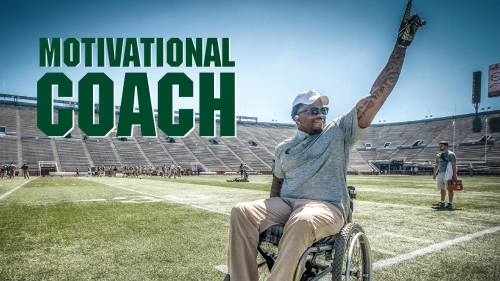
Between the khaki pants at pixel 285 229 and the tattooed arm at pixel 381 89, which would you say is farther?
the tattooed arm at pixel 381 89

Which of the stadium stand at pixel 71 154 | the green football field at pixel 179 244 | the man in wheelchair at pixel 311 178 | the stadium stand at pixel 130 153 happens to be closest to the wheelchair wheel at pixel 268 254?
the man in wheelchair at pixel 311 178

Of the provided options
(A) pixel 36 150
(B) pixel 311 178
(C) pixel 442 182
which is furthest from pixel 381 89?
(A) pixel 36 150

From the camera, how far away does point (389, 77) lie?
3.34 metres

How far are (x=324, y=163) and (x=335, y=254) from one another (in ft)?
2.92

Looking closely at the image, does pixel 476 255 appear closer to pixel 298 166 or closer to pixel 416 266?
pixel 416 266

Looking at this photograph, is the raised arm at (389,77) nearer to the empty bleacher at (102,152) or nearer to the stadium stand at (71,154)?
the stadium stand at (71,154)

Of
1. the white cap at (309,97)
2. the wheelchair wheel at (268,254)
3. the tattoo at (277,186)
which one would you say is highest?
the white cap at (309,97)

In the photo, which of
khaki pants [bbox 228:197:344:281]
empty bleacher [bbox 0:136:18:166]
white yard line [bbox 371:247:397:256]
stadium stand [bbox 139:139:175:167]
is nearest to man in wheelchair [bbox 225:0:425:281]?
khaki pants [bbox 228:197:344:281]

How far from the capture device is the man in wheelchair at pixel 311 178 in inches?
110

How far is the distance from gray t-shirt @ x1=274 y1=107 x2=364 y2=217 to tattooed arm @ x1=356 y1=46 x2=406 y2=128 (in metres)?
0.08

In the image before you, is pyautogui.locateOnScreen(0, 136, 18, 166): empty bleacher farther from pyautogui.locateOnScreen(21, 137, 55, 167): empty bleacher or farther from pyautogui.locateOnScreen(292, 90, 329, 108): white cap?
pyautogui.locateOnScreen(292, 90, 329, 108): white cap

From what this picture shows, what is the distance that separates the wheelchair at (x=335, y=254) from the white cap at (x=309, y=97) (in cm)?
100

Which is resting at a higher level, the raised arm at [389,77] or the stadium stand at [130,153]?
the raised arm at [389,77]

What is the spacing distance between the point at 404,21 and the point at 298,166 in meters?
1.80
